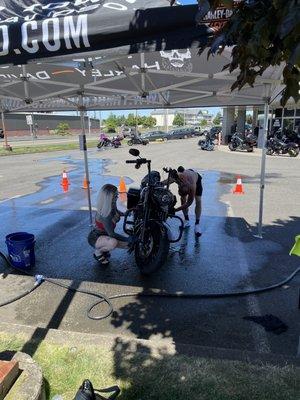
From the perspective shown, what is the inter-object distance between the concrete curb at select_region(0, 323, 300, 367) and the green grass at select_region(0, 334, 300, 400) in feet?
0.26

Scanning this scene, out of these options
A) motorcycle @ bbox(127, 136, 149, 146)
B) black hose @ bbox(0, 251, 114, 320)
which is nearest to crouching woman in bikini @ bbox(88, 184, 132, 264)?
black hose @ bbox(0, 251, 114, 320)

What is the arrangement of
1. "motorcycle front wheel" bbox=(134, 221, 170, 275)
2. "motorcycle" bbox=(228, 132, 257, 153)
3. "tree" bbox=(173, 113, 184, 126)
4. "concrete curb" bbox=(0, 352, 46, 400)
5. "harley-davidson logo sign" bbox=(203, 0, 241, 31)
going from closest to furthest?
"concrete curb" bbox=(0, 352, 46, 400) < "harley-davidson logo sign" bbox=(203, 0, 241, 31) < "motorcycle front wheel" bbox=(134, 221, 170, 275) < "motorcycle" bbox=(228, 132, 257, 153) < "tree" bbox=(173, 113, 184, 126)

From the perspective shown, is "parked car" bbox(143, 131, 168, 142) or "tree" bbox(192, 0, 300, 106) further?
"parked car" bbox(143, 131, 168, 142)

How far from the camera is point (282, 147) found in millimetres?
24828

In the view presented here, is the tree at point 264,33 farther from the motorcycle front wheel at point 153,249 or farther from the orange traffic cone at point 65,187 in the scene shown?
the orange traffic cone at point 65,187

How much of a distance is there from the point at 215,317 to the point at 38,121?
241 ft

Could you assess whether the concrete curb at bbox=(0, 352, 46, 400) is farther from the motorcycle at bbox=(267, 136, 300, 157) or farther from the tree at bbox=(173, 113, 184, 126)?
the tree at bbox=(173, 113, 184, 126)

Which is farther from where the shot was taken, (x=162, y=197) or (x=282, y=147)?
(x=282, y=147)

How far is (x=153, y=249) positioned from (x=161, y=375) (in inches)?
103

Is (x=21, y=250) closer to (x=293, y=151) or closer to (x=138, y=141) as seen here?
(x=293, y=151)

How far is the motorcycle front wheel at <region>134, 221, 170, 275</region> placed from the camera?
17.9ft

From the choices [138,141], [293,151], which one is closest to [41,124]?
[138,141]

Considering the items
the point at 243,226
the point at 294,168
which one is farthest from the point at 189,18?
the point at 294,168

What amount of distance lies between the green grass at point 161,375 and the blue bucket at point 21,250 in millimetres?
2333
